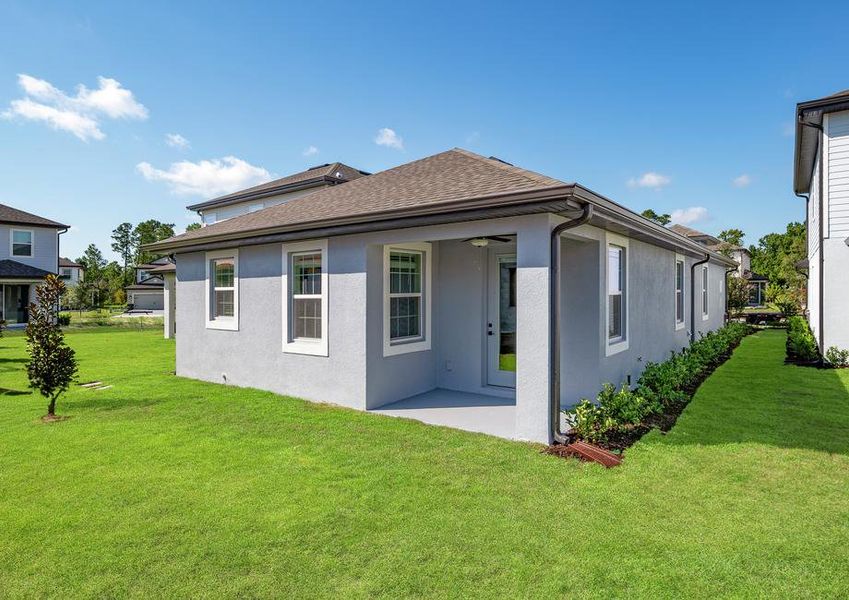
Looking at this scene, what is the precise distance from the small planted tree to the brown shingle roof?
2.78 meters

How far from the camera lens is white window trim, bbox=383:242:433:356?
24.1ft

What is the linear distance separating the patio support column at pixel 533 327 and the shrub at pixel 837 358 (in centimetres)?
967

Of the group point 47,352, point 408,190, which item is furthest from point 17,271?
point 408,190

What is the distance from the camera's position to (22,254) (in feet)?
86.9

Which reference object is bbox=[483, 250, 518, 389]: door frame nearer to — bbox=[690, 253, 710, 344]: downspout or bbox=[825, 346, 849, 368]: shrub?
bbox=[690, 253, 710, 344]: downspout

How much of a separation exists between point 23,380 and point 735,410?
45.2 ft

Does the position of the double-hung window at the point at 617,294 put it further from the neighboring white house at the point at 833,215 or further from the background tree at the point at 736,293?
the background tree at the point at 736,293

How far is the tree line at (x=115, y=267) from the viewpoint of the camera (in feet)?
128

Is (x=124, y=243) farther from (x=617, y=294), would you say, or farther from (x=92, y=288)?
(x=617, y=294)

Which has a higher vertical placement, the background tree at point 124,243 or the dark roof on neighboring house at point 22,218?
the background tree at point 124,243

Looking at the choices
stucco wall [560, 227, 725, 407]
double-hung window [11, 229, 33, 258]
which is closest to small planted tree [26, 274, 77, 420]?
stucco wall [560, 227, 725, 407]

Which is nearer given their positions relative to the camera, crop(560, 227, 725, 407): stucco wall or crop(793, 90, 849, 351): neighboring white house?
crop(560, 227, 725, 407): stucco wall

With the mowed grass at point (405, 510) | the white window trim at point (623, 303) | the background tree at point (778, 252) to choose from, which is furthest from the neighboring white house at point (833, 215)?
the background tree at point (778, 252)

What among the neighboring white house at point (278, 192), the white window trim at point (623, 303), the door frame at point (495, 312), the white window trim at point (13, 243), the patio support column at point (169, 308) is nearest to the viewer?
the white window trim at point (623, 303)
